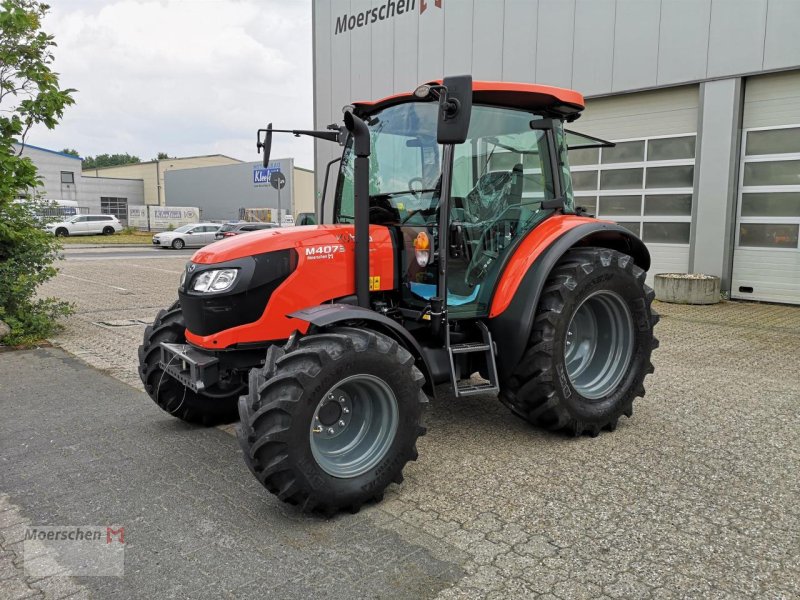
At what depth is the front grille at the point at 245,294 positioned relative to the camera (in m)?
3.73

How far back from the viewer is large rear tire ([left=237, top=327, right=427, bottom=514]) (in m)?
3.13

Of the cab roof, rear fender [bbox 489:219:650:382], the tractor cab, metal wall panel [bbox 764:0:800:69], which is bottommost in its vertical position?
rear fender [bbox 489:219:650:382]

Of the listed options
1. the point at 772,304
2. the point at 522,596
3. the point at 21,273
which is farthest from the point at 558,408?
the point at 772,304

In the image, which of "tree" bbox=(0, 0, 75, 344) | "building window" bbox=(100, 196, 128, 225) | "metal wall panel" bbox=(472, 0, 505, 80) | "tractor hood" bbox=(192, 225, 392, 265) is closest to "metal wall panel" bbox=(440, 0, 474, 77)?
"metal wall panel" bbox=(472, 0, 505, 80)

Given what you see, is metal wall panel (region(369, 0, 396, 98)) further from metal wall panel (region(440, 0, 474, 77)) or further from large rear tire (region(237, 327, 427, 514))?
large rear tire (region(237, 327, 427, 514))

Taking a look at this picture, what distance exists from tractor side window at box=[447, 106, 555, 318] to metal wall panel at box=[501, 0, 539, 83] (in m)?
9.32

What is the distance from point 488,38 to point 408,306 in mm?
11297

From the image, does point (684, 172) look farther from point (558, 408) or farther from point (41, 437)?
point (41, 437)

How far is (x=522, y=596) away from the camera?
2660mm

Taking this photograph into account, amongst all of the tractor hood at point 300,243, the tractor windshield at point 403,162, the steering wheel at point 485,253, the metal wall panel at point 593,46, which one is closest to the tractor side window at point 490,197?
the steering wheel at point 485,253

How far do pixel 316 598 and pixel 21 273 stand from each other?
23.7 feet

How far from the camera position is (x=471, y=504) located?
11.4 ft

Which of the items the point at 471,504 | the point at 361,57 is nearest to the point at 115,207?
the point at 361,57

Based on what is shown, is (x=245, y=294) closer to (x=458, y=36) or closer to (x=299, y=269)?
(x=299, y=269)
